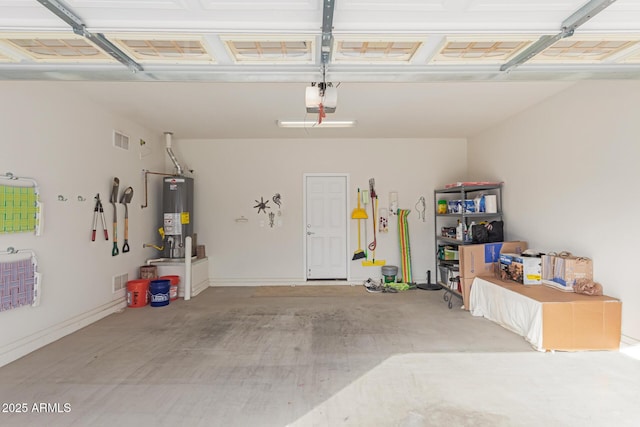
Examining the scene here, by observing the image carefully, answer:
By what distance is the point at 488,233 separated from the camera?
4391 millimetres

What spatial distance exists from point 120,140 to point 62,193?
1247mm

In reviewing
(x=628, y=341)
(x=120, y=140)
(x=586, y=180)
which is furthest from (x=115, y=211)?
(x=628, y=341)

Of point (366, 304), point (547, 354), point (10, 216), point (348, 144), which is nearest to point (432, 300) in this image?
point (366, 304)

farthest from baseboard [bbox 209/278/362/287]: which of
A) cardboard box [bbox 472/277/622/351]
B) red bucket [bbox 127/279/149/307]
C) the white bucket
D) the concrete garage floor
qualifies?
Result: cardboard box [bbox 472/277/622/351]

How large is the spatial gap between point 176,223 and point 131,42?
11.9 ft

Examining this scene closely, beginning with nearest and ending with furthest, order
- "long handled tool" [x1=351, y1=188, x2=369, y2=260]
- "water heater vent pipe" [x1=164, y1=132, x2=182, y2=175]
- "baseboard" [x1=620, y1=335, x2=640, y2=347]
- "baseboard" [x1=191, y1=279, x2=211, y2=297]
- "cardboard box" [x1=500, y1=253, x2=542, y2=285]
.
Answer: "baseboard" [x1=620, y1=335, x2=640, y2=347] < "cardboard box" [x1=500, y1=253, x2=542, y2=285] < "baseboard" [x1=191, y1=279, x2=211, y2=297] < "water heater vent pipe" [x1=164, y1=132, x2=182, y2=175] < "long handled tool" [x1=351, y1=188, x2=369, y2=260]

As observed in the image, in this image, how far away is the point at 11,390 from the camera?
2.37 m

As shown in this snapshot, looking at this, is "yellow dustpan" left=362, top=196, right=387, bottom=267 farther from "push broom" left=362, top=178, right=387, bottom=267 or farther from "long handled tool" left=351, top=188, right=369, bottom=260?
"long handled tool" left=351, top=188, right=369, bottom=260

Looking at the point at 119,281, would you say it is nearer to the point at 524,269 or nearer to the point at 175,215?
the point at 175,215

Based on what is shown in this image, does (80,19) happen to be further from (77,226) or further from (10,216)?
(77,226)

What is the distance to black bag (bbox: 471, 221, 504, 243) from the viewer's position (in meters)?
4.38

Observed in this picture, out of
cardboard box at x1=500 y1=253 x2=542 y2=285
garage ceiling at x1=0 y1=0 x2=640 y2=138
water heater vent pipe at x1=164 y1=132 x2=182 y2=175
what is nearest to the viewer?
garage ceiling at x1=0 y1=0 x2=640 y2=138

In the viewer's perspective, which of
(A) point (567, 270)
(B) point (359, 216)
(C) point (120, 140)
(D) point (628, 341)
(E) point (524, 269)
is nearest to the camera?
(D) point (628, 341)

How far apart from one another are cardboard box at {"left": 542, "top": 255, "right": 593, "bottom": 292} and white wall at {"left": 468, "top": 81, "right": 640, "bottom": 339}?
82 millimetres
